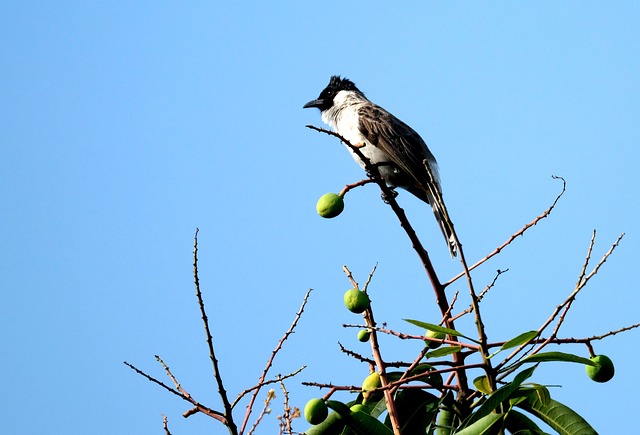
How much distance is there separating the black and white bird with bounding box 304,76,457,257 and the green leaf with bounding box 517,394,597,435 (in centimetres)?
373

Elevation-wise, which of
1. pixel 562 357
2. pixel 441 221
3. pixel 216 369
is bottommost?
pixel 562 357

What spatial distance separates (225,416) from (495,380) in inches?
31.3

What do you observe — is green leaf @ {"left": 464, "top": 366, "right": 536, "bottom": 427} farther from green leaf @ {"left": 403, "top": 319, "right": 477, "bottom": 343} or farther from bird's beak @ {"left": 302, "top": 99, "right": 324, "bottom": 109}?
bird's beak @ {"left": 302, "top": 99, "right": 324, "bottom": 109}

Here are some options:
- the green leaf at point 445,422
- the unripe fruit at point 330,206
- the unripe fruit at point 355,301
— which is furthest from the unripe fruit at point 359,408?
the unripe fruit at point 330,206

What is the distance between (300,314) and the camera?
296 cm

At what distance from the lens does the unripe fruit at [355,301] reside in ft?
9.25

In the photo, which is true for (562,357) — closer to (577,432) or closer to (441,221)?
(577,432)

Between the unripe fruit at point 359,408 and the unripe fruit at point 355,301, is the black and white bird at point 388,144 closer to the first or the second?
→ the unripe fruit at point 355,301

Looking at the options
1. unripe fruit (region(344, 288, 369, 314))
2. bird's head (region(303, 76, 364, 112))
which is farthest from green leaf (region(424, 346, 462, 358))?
bird's head (region(303, 76, 364, 112))

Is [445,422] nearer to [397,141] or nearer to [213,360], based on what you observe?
[213,360]

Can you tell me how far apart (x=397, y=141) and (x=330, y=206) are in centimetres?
386

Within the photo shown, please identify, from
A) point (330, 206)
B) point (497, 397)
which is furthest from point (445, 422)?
point (330, 206)

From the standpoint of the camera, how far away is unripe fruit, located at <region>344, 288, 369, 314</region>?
2.82m

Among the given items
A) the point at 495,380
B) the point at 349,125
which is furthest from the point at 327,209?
the point at 349,125
